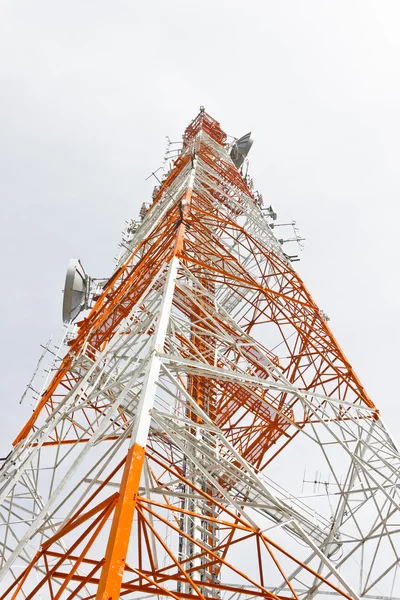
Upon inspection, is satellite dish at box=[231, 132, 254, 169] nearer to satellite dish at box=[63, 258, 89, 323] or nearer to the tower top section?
the tower top section

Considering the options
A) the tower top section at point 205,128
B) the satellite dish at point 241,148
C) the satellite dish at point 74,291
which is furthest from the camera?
the satellite dish at point 241,148

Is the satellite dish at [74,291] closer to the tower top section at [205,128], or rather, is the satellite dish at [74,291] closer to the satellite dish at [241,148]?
the tower top section at [205,128]

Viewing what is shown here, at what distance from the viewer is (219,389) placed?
12.4 metres

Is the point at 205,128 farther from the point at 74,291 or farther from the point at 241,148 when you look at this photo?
the point at 74,291

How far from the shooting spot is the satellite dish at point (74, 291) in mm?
13664

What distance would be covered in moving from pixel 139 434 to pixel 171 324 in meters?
3.35

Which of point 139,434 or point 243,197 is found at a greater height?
point 243,197

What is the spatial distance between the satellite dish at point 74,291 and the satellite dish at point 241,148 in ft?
37.1

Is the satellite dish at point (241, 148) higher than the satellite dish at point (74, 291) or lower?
higher

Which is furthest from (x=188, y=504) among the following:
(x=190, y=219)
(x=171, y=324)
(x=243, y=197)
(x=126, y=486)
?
(x=243, y=197)

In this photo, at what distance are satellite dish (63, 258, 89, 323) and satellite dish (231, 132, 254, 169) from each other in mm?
11300

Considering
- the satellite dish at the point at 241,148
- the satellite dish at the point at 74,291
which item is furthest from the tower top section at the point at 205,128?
the satellite dish at the point at 74,291

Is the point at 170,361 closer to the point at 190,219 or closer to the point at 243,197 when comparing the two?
the point at 190,219

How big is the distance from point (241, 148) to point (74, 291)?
40.5 ft
